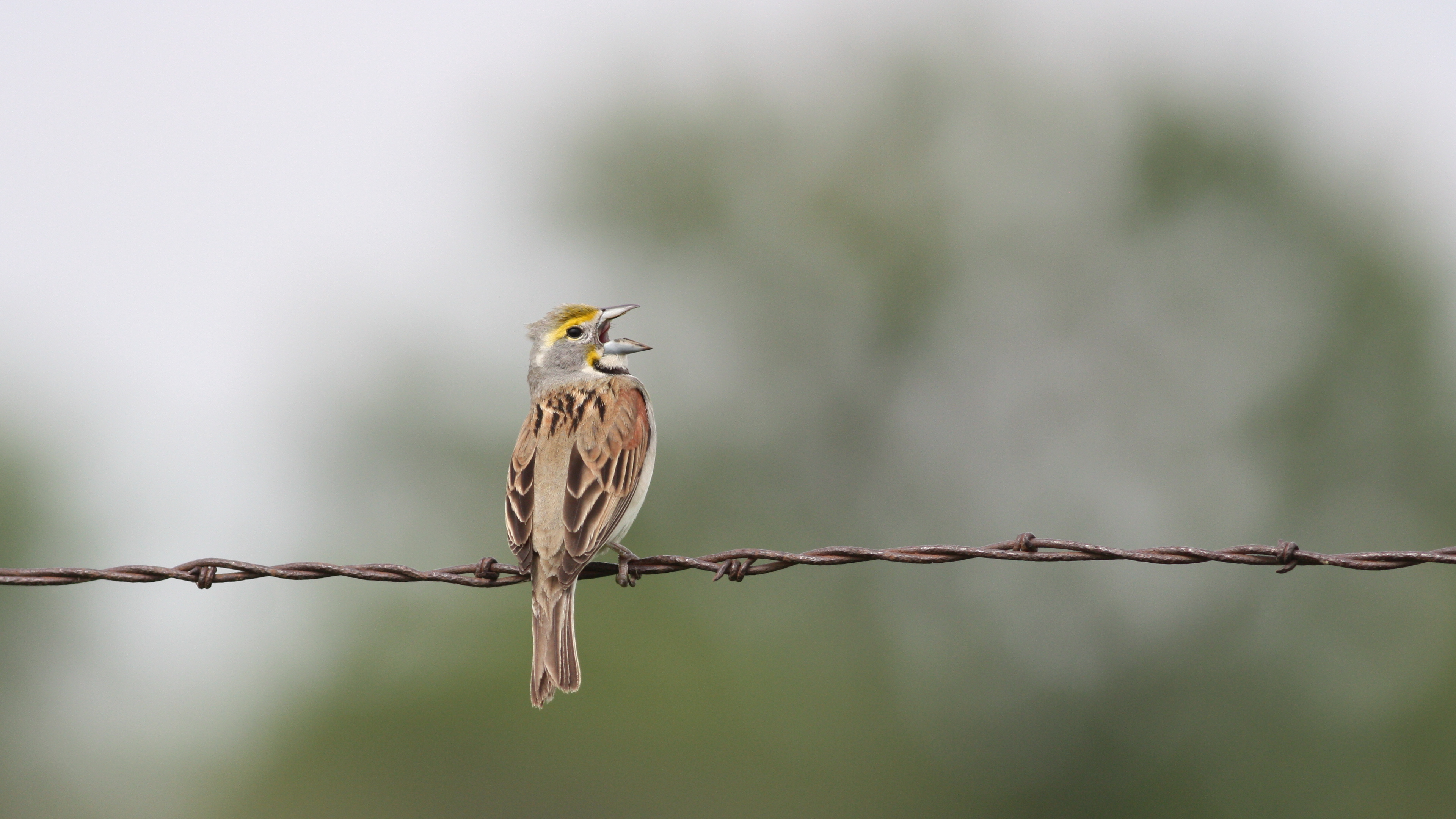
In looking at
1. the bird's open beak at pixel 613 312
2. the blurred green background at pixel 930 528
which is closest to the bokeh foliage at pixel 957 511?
the blurred green background at pixel 930 528

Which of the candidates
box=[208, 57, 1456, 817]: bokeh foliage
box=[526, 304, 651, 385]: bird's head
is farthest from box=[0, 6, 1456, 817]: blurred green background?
box=[526, 304, 651, 385]: bird's head

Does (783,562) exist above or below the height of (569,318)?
below

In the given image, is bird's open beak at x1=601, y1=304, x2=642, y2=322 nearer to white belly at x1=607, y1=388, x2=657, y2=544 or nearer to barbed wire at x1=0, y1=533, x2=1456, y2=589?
white belly at x1=607, y1=388, x2=657, y2=544

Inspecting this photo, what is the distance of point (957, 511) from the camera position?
45406 millimetres

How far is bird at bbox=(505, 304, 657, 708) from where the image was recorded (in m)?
8.50

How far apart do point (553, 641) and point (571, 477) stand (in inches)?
43.6

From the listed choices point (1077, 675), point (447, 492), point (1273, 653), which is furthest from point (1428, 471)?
point (447, 492)

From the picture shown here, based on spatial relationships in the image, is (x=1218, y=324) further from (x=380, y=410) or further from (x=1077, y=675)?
(x=380, y=410)

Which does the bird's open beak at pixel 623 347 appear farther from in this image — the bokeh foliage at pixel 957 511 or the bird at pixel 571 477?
the bokeh foliage at pixel 957 511

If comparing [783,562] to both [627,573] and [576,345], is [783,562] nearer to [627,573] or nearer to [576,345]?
[627,573]

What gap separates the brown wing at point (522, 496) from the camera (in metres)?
8.71

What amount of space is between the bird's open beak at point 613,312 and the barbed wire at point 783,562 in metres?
4.14

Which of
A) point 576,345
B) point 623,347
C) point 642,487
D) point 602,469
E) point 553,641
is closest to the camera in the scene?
point 553,641

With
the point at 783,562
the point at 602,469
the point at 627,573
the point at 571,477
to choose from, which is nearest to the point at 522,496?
the point at 571,477
